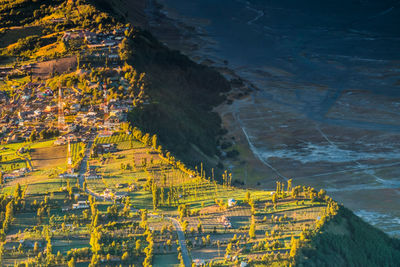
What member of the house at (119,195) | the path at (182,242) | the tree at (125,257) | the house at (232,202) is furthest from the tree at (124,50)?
the tree at (125,257)

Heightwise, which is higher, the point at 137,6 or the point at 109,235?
the point at 137,6

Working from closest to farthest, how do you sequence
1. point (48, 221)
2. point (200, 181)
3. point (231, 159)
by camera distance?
A: point (48, 221) → point (200, 181) → point (231, 159)

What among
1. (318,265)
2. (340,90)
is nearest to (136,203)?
(318,265)

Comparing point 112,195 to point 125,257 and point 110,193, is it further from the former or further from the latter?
point 125,257

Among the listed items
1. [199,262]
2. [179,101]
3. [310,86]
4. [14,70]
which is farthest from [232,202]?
[310,86]

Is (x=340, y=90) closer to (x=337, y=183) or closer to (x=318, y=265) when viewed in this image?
(x=337, y=183)

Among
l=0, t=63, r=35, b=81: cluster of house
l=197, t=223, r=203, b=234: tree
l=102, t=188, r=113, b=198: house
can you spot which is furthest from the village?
l=0, t=63, r=35, b=81: cluster of house
